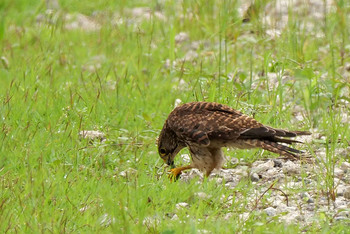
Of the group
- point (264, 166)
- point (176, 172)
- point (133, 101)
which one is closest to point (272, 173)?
point (264, 166)


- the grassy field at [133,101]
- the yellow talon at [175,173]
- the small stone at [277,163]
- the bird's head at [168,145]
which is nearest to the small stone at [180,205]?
the grassy field at [133,101]

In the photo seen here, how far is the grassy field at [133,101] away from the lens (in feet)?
16.8

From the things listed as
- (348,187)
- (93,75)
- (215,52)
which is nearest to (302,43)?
(215,52)

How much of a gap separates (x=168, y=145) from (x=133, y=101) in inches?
55.7

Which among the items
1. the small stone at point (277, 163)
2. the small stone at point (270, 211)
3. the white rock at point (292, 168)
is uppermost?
the small stone at point (270, 211)

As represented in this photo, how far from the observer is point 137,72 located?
866cm

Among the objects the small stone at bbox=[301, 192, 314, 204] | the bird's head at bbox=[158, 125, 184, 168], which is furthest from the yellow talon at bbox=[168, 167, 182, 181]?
the small stone at bbox=[301, 192, 314, 204]

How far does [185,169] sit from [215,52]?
3.08 metres

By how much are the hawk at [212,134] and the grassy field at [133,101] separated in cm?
29

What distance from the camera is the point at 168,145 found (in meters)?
6.50

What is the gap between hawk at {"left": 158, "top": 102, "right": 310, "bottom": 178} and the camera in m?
6.08

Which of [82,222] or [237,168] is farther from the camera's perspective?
[237,168]

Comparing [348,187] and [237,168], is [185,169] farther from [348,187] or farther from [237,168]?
[348,187]

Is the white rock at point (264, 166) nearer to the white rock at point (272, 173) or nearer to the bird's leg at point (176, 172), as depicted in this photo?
the white rock at point (272, 173)
